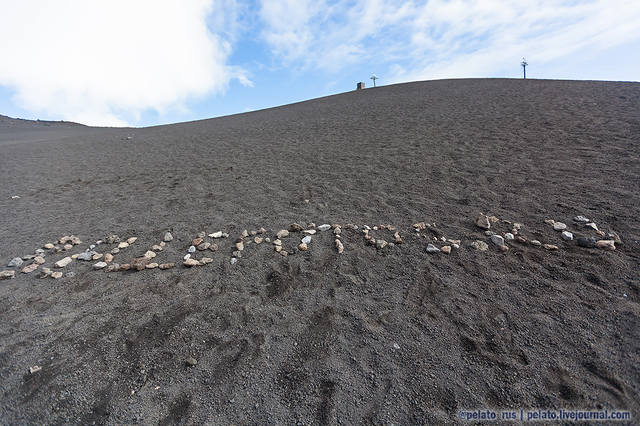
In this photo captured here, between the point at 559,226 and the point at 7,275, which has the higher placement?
the point at 7,275

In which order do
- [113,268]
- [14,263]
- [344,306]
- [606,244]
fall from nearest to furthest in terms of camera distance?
[344,306] < [606,244] < [113,268] < [14,263]

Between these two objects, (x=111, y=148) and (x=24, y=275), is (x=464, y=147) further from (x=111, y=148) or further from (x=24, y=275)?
(x=111, y=148)

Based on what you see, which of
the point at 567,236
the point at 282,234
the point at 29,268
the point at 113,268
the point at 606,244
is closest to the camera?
the point at 606,244

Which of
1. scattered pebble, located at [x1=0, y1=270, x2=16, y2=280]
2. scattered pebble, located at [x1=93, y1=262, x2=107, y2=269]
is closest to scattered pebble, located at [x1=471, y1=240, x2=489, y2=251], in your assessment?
scattered pebble, located at [x1=93, y1=262, x2=107, y2=269]

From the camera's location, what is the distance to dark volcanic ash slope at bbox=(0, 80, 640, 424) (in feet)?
6.31

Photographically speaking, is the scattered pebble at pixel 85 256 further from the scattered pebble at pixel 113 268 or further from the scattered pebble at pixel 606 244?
the scattered pebble at pixel 606 244

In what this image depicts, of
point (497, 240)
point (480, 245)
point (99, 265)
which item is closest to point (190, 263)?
point (99, 265)

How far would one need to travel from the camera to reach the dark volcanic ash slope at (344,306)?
6.31ft

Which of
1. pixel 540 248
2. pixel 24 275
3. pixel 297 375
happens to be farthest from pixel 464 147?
pixel 24 275

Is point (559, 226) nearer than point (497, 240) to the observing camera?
No

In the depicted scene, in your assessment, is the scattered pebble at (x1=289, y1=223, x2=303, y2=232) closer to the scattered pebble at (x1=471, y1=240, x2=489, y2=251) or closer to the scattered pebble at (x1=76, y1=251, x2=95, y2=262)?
the scattered pebble at (x1=471, y1=240, x2=489, y2=251)

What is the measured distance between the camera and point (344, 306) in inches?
105

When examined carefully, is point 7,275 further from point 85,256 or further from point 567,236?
point 567,236

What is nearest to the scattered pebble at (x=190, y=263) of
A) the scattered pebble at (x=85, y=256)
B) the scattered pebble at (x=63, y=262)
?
the scattered pebble at (x=85, y=256)
